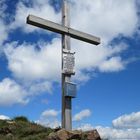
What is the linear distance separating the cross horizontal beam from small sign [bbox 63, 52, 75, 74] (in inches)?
41.5

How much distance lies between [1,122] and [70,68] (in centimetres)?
422

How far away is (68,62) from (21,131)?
3408mm

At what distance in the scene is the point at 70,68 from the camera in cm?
1489

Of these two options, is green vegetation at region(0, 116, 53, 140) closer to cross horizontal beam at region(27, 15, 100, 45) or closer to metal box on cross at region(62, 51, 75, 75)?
metal box on cross at region(62, 51, 75, 75)

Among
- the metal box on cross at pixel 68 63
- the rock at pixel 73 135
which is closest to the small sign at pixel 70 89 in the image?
the metal box on cross at pixel 68 63

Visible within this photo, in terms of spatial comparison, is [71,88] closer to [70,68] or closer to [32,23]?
[70,68]

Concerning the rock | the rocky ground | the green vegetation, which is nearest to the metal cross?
the rocky ground

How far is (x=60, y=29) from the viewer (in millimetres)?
15375

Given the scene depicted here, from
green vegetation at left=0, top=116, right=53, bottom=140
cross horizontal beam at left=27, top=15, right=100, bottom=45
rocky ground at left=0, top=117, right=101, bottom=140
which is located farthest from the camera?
cross horizontal beam at left=27, top=15, right=100, bottom=45

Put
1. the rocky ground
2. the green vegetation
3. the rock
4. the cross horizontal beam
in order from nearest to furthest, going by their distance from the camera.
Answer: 1. the rock
2. the rocky ground
3. the green vegetation
4. the cross horizontal beam

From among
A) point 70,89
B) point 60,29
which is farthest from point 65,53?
point 70,89

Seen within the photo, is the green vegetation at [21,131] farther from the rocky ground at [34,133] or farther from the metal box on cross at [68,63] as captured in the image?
the metal box on cross at [68,63]

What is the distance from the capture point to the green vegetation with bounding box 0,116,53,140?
46.4 feet

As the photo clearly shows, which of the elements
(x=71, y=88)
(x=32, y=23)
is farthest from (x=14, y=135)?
(x=32, y=23)
